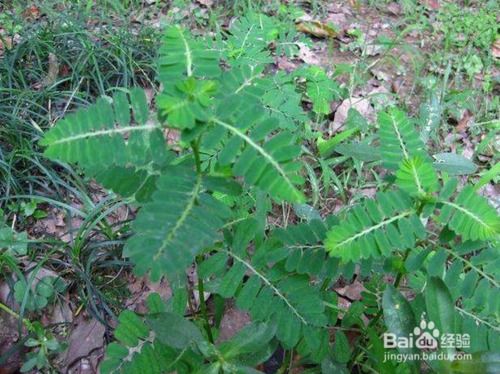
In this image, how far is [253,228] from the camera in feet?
5.18

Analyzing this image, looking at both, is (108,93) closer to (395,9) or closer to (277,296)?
(277,296)

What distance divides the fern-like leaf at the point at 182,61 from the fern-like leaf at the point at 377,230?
0.49 m

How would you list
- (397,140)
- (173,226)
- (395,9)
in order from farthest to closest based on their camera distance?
(395,9), (397,140), (173,226)

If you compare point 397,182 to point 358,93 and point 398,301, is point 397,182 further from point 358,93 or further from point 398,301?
point 358,93

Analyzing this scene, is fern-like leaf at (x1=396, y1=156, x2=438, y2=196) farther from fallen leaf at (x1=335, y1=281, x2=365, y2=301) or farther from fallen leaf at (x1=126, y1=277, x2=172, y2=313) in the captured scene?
fallen leaf at (x1=126, y1=277, x2=172, y2=313)

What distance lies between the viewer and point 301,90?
286cm

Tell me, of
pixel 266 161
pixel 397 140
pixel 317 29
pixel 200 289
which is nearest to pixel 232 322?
pixel 200 289

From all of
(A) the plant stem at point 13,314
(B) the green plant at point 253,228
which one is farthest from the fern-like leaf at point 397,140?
(A) the plant stem at point 13,314

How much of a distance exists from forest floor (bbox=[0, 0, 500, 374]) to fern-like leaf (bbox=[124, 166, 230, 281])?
72cm

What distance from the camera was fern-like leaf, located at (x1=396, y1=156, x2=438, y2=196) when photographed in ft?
4.45

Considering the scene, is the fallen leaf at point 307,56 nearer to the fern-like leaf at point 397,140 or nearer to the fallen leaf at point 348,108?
the fallen leaf at point 348,108

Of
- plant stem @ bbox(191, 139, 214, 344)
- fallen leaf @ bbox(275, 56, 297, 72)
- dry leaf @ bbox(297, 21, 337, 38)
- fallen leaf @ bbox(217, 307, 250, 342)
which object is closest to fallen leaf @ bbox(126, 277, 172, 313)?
fallen leaf @ bbox(217, 307, 250, 342)

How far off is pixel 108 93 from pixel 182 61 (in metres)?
1.73

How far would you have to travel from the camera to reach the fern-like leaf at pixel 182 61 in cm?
127
